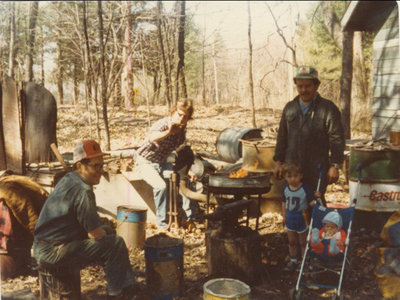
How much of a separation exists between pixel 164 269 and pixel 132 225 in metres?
1.67

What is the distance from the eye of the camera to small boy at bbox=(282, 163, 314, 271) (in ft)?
16.8

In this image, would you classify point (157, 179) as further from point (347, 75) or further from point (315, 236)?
point (347, 75)

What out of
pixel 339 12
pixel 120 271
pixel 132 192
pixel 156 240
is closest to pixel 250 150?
pixel 132 192

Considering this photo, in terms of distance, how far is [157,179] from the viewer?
6.75m

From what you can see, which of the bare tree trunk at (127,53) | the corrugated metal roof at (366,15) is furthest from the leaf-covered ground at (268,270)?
the bare tree trunk at (127,53)

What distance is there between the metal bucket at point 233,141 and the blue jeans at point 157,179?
3.64 metres

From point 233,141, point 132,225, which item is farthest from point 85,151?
point 233,141

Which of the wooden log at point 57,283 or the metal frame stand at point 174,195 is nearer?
the wooden log at point 57,283

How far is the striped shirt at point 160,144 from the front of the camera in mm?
6559

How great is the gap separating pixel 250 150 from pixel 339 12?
17.4 meters

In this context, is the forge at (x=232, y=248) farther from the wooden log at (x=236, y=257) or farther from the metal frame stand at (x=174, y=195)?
the metal frame stand at (x=174, y=195)

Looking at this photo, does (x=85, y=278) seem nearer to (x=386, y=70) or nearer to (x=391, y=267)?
(x=391, y=267)

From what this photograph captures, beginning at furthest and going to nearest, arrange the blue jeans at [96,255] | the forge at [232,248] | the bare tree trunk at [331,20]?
the bare tree trunk at [331,20]
the forge at [232,248]
the blue jeans at [96,255]

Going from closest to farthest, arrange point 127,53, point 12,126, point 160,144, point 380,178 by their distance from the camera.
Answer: point 380,178 → point 160,144 → point 12,126 → point 127,53
